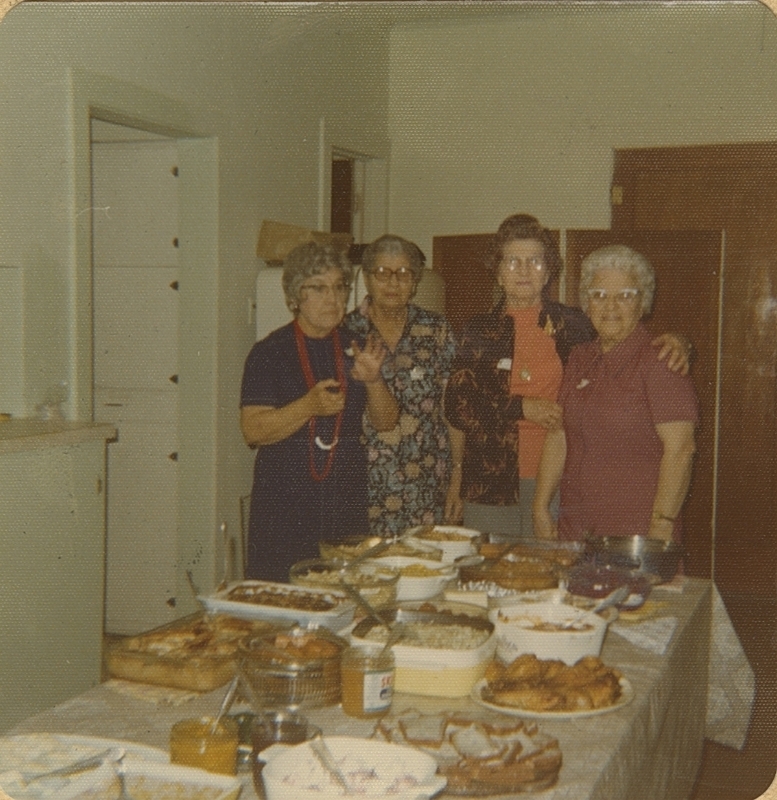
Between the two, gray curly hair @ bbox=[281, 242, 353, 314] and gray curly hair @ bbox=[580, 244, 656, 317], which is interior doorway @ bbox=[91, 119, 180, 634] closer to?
gray curly hair @ bbox=[281, 242, 353, 314]

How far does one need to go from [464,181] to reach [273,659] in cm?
371

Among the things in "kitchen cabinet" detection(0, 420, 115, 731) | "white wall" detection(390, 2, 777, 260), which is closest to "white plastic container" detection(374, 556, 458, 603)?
"kitchen cabinet" detection(0, 420, 115, 731)

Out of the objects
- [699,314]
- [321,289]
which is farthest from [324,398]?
[699,314]

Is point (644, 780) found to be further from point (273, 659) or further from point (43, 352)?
point (43, 352)

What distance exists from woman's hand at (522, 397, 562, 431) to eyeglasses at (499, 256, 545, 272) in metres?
0.39

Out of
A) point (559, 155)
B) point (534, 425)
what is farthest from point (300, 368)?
point (559, 155)

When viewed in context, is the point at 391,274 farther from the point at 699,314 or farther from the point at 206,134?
the point at 699,314

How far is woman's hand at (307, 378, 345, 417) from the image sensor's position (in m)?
2.37

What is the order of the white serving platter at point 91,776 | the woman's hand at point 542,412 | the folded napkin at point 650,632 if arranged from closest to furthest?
the white serving platter at point 91,776
the folded napkin at point 650,632
the woman's hand at point 542,412

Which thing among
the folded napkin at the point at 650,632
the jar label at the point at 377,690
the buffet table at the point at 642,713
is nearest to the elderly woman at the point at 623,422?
the buffet table at the point at 642,713

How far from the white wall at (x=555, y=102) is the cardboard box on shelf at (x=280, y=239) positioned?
3.12 ft

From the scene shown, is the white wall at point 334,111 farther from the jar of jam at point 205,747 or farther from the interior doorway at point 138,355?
the jar of jam at point 205,747

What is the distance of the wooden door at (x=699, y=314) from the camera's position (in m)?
4.27

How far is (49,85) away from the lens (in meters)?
2.77
